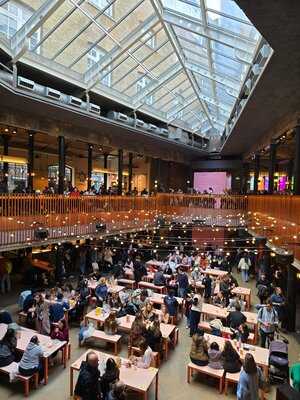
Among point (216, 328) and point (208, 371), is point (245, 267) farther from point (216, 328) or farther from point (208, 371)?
point (208, 371)

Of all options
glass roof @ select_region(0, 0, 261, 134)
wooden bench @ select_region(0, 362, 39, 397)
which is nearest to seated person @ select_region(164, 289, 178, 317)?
wooden bench @ select_region(0, 362, 39, 397)

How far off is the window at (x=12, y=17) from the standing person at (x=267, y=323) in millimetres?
10950

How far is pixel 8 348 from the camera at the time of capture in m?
7.23

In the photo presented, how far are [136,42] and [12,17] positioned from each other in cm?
425

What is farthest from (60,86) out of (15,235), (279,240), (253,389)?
(253,389)

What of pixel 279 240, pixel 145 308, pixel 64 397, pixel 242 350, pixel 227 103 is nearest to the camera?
pixel 64 397

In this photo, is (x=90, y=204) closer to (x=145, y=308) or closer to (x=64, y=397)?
(x=145, y=308)

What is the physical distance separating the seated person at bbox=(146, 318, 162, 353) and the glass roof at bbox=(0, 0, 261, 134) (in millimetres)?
7754

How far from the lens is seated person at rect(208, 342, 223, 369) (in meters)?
7.36

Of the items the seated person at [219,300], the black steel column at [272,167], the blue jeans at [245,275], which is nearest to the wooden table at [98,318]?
the seated person at [219,300]

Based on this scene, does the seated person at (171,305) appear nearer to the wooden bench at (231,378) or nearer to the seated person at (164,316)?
the seated person at (164,316)

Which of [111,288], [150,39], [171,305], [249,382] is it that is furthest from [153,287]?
[150,39]

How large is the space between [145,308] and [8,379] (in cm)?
380

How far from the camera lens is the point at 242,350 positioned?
778 cm
